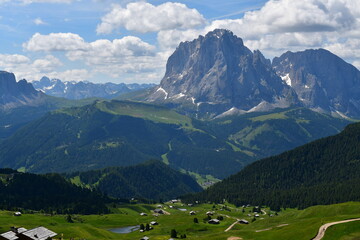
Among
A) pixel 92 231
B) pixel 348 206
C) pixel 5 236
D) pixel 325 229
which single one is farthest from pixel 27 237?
pixel 348 206

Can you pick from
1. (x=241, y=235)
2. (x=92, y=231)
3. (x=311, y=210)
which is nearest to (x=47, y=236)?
(x=241, y=235)

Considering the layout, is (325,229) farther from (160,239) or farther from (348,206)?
(160,239)

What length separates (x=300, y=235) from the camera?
11531 cm

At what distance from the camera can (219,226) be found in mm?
196375

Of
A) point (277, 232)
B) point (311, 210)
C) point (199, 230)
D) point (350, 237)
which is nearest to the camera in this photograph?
point (350, 237)

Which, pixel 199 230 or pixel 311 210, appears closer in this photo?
pixel 311 210

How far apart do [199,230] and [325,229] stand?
263 feet

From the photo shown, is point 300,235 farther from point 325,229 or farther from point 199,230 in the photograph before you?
point 199,230

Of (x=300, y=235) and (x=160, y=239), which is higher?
(x=300, y=235)

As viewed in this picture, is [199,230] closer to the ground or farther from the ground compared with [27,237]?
closer to the ground

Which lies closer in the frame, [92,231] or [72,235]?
[72,235]

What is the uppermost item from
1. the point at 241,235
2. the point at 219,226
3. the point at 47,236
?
the point at 47,236

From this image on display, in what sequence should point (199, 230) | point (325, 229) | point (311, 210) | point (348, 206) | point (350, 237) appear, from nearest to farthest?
point (350, 237)
point (325, 229)
point (348, 206)
point (311, 210)
point (199, 230)

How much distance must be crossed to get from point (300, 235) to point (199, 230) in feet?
252
